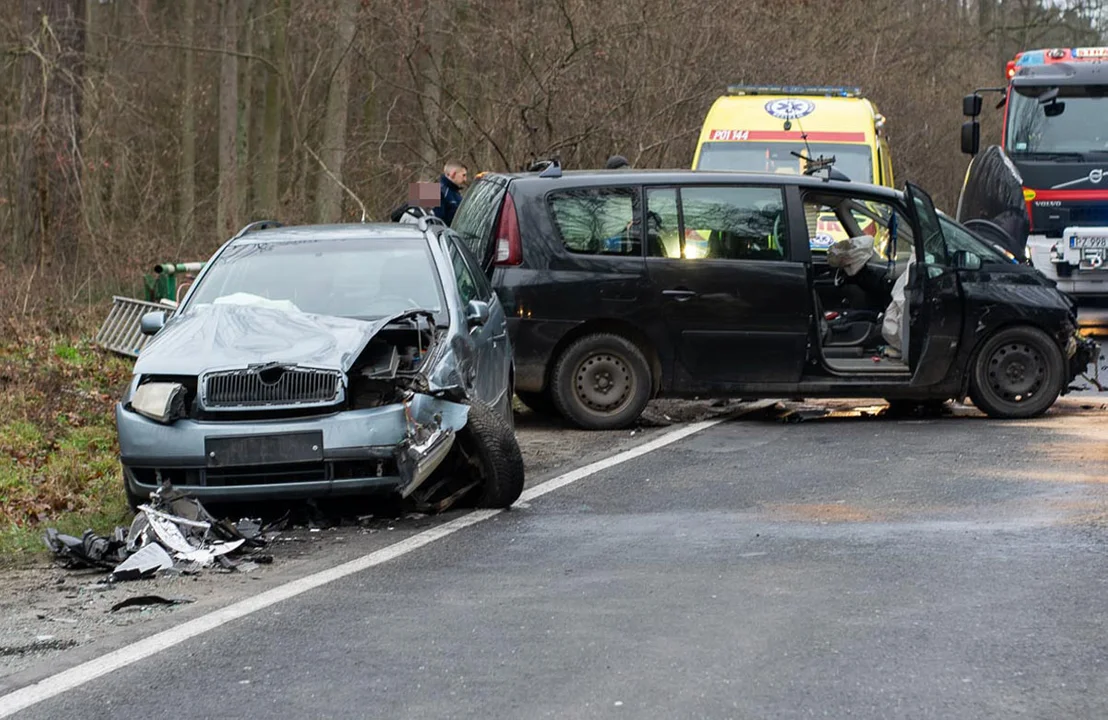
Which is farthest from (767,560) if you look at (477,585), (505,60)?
(505,60)

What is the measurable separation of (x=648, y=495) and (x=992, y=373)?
4.50 meters

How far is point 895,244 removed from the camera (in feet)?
43.1

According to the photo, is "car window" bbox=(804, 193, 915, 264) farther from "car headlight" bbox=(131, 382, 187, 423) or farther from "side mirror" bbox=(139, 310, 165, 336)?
"car headlight" bbox=(131, 382, 187, 423)

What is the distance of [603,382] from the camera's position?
12406 millimetres

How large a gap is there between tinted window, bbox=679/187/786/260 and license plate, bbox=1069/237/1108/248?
7.26m

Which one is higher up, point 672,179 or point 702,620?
point 672,179

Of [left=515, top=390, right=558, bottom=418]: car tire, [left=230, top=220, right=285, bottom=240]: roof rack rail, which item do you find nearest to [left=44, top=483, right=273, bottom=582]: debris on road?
[left=230, top=220, right=285, bottom=240]: roof rack rail

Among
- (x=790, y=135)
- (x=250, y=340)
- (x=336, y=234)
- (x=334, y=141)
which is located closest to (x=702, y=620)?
(x=250, y=340)

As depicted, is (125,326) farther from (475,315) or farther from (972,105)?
(972,105)

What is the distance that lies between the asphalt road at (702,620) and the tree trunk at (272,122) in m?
21.5

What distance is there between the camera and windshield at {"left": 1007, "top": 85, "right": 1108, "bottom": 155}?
63.2 ft

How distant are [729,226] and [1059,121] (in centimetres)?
854

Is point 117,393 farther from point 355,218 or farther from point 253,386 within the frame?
point 355,218

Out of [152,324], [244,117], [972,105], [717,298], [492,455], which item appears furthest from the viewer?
[244,117]
